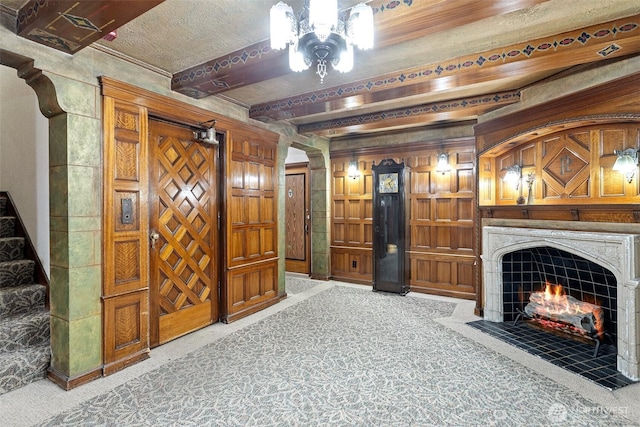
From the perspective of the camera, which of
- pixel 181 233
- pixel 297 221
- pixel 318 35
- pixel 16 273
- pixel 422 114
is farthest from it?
pixel 297 221

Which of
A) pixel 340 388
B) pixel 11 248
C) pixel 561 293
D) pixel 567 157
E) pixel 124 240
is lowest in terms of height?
pixel 340 388

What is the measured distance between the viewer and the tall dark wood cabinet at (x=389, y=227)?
5.12 metres

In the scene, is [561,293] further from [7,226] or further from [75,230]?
[7,226]

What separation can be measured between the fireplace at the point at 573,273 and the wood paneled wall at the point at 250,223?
2762mm

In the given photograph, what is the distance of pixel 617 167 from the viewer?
2854mm

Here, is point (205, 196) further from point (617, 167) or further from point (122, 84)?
point (617, 167)

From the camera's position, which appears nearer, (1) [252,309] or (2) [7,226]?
(2) [7,226]

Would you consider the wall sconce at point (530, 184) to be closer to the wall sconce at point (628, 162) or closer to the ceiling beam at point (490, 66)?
the wall sconce at point (628, 162)

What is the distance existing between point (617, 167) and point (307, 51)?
294cm

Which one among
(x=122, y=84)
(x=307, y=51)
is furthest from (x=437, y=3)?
(x=122, y=84)

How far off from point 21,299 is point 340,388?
2.87m

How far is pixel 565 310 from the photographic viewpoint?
3.41 m

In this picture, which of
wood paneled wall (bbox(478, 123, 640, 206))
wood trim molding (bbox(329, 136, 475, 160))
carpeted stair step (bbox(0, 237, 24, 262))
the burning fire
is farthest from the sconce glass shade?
carpeted stair step (bbox(0, 237, 24, 262))

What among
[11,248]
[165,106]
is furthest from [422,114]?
[11,248]
